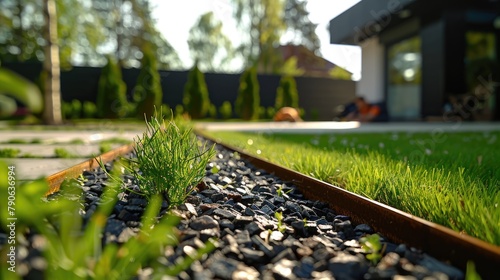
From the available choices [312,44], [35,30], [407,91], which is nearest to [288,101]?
[407,91]

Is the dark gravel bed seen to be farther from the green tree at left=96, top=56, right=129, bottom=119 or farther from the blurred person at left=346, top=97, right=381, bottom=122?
the green tree at left=96, top=56, right=129, bottom=119

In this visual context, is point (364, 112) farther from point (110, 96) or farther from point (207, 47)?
point (207, 47)

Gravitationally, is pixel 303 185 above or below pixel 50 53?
below

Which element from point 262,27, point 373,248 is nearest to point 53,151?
point 373,248

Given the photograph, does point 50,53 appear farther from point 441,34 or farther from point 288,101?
point 441,34

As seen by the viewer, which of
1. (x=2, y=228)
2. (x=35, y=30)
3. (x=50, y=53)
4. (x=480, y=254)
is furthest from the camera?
(x=35, y=30)

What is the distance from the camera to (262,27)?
2569cm

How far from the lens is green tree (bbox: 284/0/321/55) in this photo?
1400 inches

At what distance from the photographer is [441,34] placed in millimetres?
12047

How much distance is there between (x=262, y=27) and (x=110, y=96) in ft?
43.8

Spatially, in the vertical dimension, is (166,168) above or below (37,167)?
above

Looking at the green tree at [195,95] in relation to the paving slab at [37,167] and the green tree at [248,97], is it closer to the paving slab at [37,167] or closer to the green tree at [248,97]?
the green tree at [248,97]

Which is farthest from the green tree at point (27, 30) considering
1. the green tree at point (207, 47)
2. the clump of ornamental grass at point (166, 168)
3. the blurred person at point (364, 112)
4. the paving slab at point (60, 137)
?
the clump of ornamental grass at point (166, 168)

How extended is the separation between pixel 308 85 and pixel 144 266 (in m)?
19.1
